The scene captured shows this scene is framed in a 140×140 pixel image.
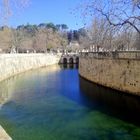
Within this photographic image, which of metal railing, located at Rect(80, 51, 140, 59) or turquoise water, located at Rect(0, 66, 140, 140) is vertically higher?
metal railing, located at Rect(80, 51, 140, 59)

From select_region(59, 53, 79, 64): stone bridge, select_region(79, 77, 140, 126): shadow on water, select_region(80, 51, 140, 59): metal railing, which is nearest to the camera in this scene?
select_region(79, 77, 140, 126): shadow on water

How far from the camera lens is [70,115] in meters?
19.3

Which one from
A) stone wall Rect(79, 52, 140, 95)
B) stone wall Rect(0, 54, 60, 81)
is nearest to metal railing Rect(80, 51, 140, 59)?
stone wall Rect(79, 52, 140, 95)

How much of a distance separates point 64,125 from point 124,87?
1023 cm

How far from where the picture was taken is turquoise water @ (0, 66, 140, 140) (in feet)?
50.7

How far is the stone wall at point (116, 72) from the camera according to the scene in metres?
24.8

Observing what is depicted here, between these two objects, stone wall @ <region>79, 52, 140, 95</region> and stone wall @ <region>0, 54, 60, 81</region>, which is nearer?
stone wall @ <region>79, 52, 140, 95</region>

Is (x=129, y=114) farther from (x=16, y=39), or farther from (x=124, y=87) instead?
(x=16, y=39)

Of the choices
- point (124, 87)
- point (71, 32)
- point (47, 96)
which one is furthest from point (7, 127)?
point (71, 32)

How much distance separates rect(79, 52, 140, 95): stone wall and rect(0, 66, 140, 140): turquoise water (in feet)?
3.02

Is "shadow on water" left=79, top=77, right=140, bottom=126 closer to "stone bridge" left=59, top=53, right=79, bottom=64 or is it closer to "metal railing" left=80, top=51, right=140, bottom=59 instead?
"metal railing" left=80, top=51, right=140, bottom=59

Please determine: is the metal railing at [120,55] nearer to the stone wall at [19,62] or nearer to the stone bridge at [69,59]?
the stone wall at [19,62]

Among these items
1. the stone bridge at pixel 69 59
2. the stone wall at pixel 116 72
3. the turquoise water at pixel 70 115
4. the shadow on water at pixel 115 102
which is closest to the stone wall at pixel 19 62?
the stone bridge at pixel 69 59

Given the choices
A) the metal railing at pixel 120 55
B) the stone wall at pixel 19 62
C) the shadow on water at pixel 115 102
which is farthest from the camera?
the stone wall at pixel 19 62
